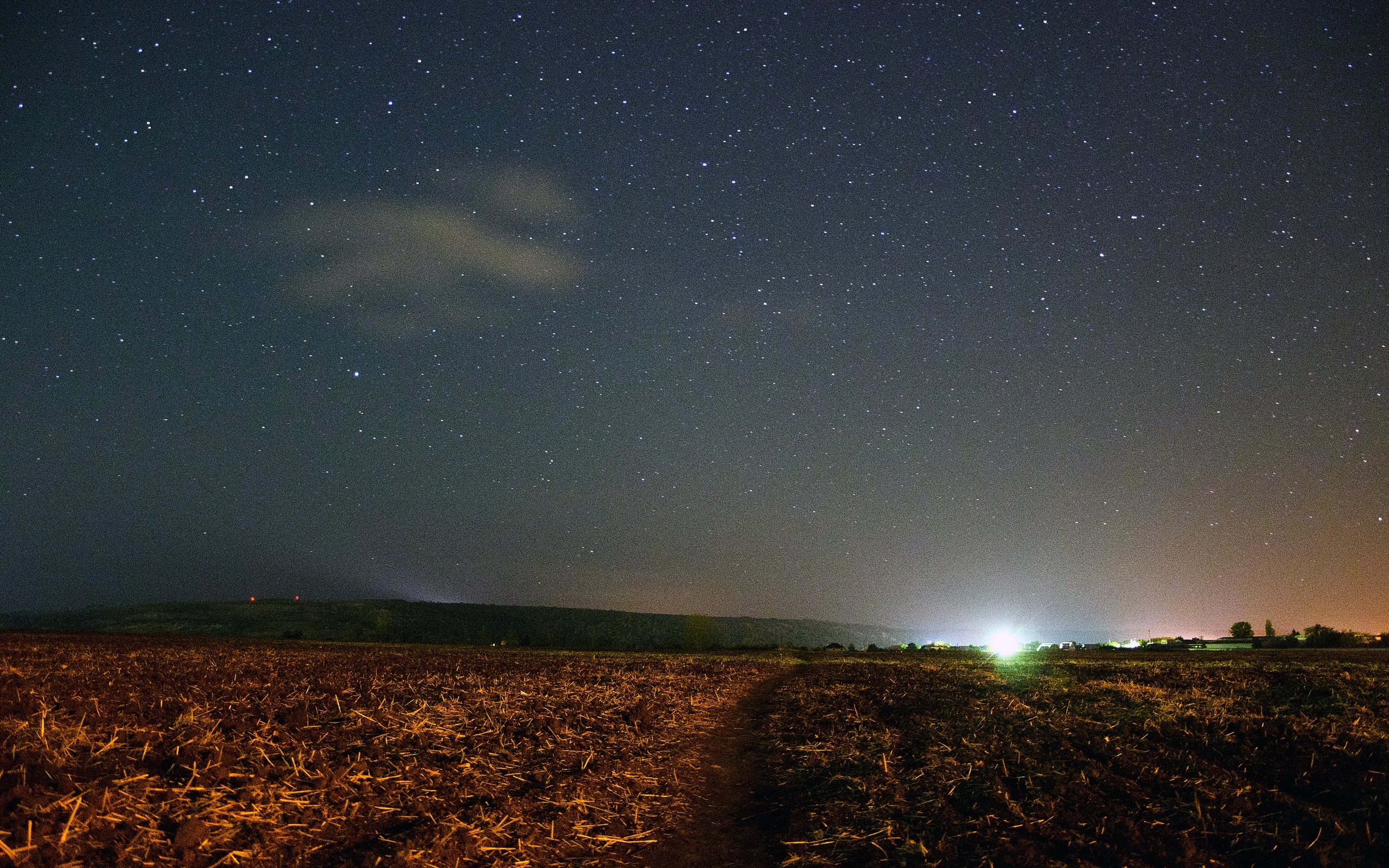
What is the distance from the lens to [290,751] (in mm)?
7746

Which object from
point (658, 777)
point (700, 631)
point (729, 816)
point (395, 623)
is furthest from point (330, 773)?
point (395, 623)

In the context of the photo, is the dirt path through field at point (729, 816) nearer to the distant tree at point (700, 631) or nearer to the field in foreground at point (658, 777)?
the field in foreground at point (658, 777)

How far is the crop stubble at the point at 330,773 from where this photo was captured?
211 inches

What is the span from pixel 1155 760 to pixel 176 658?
93.9 feet

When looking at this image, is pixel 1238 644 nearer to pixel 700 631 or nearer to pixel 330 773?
pixel 700 631

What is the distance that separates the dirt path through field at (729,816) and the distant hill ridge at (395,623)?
53.3 meters

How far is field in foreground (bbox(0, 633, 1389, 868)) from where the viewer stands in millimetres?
5891

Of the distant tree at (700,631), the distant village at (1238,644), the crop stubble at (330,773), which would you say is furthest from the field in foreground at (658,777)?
the distant tree at (700,631)

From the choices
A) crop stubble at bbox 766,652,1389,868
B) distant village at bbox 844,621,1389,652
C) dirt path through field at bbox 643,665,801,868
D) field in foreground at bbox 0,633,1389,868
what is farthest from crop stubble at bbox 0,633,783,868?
distant village at bbox 844,621,1389,652

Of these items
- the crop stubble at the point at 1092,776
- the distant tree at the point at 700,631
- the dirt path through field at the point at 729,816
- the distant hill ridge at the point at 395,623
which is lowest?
the distant hill ridge at the point at 395,623

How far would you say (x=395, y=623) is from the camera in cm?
13900

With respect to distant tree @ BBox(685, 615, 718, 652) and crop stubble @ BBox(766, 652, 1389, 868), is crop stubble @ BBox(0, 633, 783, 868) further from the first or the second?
distant tree @ BBox(685, 615, 718, 652)

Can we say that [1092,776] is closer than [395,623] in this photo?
Yes

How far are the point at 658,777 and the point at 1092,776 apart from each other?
18.0 feet
